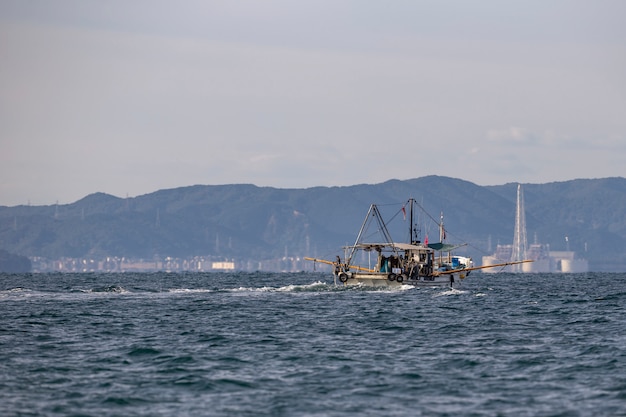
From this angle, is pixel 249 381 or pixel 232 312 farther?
pixel 232 312

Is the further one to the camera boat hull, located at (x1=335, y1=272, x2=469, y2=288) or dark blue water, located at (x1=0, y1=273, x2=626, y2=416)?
boat hull, located at (x1=335, y1=272, x2=469, y2=288)

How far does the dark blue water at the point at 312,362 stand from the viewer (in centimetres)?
3991

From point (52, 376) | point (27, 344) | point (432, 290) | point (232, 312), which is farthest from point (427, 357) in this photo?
point (432, 290)

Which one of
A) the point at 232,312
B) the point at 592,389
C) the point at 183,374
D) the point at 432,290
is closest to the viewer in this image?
the point at 592,389

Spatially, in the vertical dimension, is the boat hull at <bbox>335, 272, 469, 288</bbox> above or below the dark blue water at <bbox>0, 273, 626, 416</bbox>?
above

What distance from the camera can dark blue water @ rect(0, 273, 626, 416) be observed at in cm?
3991

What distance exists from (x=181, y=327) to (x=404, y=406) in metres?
32.5

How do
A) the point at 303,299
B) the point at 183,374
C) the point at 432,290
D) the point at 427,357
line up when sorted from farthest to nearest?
the point at 432,290
the point at 303,299
the point at 427,357
the point at 183,374

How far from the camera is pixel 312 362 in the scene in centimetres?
5091

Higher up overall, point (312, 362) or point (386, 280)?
point (386, 280)

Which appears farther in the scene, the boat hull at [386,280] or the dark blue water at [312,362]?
the boat hull at [386,280]

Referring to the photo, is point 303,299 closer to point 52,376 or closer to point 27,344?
point 27,344

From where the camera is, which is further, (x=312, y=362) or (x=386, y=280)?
(x=386, y=280)

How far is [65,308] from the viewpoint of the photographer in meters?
89.2
